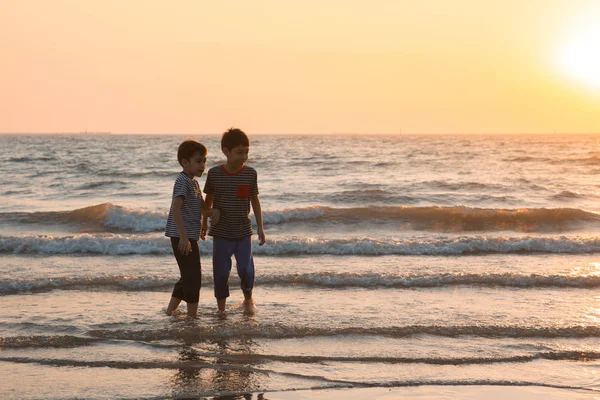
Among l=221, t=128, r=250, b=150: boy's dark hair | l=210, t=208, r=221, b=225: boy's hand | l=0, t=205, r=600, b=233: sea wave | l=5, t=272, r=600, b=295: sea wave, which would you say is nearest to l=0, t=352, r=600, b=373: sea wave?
l=210, t=208, r=221, b=225: boy's hand

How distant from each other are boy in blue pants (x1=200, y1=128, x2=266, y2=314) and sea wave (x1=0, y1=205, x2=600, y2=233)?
868 centimetres

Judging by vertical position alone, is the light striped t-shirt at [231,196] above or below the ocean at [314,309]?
above

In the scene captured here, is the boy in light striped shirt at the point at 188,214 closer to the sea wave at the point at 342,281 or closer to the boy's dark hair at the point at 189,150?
the boy's dark hair at the point at 189,150

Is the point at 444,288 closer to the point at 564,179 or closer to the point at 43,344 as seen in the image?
the point at 43,344

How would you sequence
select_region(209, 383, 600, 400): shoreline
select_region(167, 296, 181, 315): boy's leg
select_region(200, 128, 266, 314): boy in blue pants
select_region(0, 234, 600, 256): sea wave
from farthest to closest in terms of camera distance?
select_region(0, 234, 600, 256): sea wave
select_region(167, 296, 181, 315): boy's leg
select_region(200, 128, 266, 314): boy in blue pants
select_region(209, 383, 600, 400): shoreline

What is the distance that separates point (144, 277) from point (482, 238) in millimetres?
5760

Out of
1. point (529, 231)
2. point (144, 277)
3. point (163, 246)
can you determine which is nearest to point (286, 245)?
point (163, 246)

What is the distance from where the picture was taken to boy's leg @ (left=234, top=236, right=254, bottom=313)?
21.8 ft

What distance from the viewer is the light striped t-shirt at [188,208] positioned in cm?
618

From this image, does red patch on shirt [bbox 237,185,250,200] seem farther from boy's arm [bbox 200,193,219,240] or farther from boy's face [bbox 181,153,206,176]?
boy's face [bbox 181,153,206,176]

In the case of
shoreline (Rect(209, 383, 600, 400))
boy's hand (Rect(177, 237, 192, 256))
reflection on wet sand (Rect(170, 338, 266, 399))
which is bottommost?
reflection on wet sand (Rect(170, 338, 266, 399))

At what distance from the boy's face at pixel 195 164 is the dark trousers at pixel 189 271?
2.10ft

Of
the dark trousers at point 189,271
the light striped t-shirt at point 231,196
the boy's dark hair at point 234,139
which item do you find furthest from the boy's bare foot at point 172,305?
the boy's dark hair at point 234,139

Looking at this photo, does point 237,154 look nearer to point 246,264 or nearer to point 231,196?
point 231,196
